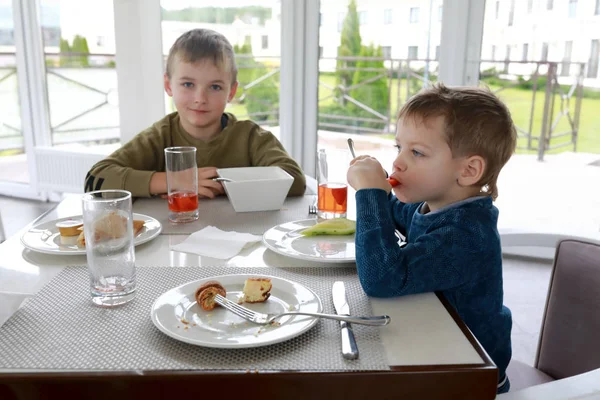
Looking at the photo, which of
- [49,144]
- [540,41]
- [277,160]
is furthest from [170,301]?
[49,144]

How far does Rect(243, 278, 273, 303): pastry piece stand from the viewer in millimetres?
832

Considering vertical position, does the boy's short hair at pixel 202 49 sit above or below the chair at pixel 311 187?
above

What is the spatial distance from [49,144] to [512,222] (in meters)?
3.31

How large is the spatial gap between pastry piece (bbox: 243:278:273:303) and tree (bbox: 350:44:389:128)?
274cm

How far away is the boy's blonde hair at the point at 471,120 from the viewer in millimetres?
1015

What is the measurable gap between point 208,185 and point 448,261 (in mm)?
792

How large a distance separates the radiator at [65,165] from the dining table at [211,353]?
3274 mm

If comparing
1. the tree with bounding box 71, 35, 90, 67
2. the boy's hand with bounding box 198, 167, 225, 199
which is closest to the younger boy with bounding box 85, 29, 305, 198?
the boy's hand with bounding box 198, 167, 225, 199

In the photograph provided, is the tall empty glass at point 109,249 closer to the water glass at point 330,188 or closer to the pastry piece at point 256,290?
the pastry piece at point 256,290

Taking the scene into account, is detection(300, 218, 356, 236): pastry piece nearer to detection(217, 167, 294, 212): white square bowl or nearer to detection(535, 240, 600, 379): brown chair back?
detection(217, 167, 294, 212): white square bowl

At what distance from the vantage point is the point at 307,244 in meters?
1.10

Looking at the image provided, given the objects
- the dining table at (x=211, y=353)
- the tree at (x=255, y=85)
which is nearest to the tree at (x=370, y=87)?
the tree at (x=255, y=85)

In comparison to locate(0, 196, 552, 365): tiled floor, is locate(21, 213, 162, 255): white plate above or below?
above

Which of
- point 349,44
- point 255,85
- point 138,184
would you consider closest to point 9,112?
point 255,85
